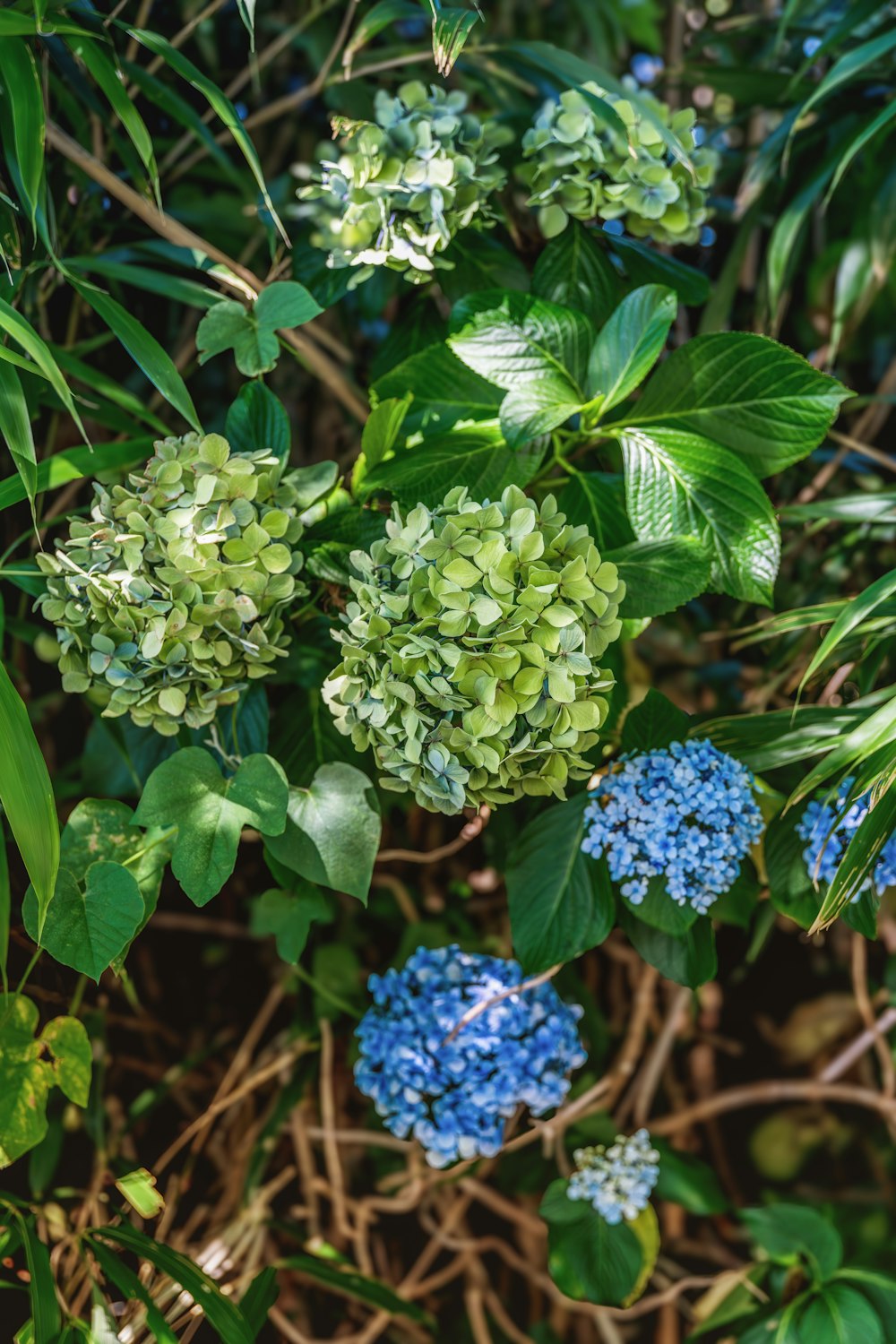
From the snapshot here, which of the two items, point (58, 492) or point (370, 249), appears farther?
point (58, 492)

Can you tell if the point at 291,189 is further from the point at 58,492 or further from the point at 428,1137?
the point at 428,1137

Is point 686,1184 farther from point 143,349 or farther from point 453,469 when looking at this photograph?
point 143,349

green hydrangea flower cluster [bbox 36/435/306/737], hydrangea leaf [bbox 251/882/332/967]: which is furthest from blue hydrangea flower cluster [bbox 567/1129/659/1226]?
green hydrangea flower cluster [bbox 36/435/306/737]

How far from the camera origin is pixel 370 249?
875 mm

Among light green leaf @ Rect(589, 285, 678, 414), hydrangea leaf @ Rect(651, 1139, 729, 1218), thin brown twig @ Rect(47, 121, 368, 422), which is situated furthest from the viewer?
hydrangea leaf @ Rect(651, 1139, 729, 1218)

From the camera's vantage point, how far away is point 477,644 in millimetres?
680

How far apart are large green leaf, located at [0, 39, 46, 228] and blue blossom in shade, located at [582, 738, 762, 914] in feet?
1.99

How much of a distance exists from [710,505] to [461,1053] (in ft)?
1.67

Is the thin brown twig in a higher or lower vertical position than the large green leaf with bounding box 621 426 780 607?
higher

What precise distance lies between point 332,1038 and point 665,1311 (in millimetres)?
585

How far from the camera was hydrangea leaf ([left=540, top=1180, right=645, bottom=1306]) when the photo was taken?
0.97 m

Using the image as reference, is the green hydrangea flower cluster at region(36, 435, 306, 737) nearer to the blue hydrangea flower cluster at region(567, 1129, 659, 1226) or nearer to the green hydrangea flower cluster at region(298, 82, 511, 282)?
the green hydrangea flower cluster at region(298, 82, 511, 282)

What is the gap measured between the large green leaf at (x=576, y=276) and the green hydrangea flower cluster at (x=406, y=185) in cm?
7

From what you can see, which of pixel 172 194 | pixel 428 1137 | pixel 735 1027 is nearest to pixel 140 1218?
pixel 428 1137
